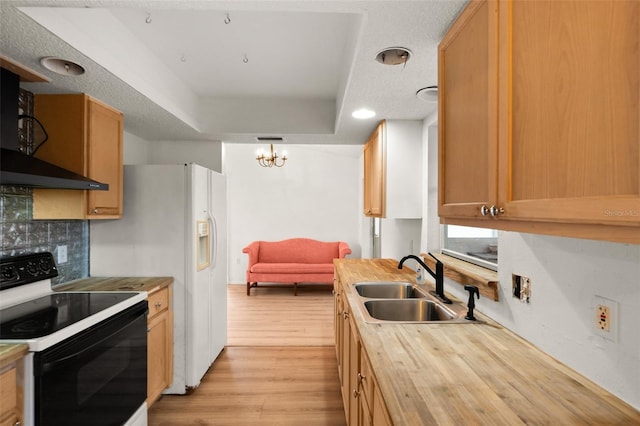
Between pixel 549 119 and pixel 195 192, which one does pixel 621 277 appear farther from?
pixel 195 192

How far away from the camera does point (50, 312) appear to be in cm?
172

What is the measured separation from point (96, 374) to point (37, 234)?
110cm

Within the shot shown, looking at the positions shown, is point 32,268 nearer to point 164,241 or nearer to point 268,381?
point 164,241

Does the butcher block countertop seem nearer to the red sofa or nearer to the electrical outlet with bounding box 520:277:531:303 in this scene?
the electrical outlet with bounding box 520:277:531:303

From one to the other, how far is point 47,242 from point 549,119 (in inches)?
112

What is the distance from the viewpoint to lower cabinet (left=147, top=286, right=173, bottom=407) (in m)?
2.23

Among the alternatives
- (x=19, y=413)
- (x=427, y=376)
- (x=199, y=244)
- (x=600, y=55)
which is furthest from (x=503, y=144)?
(x=199, y=244)

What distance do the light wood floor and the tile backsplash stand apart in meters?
1.21

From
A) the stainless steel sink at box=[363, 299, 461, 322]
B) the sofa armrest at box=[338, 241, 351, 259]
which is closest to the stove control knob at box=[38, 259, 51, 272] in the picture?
the stainless steel sink at box=[363, 299, 461, 322]

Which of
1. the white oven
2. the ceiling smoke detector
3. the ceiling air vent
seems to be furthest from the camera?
the ceiling air vent

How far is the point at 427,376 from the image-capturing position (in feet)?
3.39

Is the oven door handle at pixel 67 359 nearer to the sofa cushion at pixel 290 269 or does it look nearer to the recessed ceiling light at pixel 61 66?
the recessed ceiling light at pixel 61 66

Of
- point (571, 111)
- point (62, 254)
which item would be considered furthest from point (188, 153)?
point (571, 111)

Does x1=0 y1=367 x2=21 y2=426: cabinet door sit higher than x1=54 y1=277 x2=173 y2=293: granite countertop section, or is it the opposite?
x1=54 y1=277 x2=173 y2=293: granite countertop section
